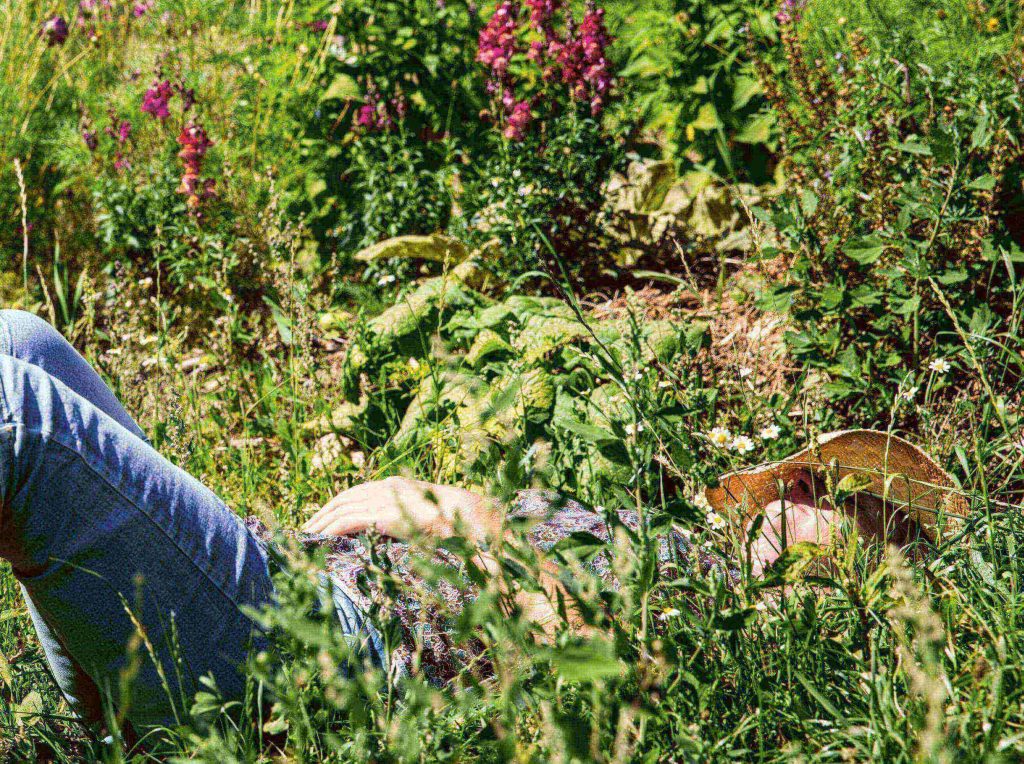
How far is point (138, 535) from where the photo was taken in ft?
5.12

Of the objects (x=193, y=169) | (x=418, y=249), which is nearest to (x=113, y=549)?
(x=418, y=249)

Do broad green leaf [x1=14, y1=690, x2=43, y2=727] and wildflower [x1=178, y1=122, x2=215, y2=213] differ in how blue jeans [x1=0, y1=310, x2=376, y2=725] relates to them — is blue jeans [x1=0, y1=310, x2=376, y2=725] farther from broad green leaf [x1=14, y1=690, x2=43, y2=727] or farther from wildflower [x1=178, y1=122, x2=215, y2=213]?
wildflower [x1=178, y1=122, x2=215, y2=213]

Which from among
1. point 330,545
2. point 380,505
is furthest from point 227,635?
point 380,505

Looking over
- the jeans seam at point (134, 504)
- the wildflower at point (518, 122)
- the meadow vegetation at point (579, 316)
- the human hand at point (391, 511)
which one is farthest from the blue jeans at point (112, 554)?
the wildflower at point (518, 122)

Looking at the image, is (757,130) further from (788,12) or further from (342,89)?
(342,89)

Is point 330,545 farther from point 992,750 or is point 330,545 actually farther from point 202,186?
point 202,186

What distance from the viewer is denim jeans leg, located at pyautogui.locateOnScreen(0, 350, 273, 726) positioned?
1.44 m

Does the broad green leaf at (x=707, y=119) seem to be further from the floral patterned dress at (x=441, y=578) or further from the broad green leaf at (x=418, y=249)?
the floral patterned dress at (x=441, y=578)

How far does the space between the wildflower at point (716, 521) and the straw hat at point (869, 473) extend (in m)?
0.13

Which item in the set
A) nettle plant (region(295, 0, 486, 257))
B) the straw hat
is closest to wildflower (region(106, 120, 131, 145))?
nettle plant (region(295, 0, 486, 257))

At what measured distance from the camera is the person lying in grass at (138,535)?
4.75 feet

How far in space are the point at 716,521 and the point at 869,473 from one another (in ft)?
1.33

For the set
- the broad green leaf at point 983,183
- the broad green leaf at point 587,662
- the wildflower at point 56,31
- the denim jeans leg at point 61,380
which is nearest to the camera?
the broad green leaf at point 587,662

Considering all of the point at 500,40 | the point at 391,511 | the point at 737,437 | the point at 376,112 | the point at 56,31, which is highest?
the point at 56,31
